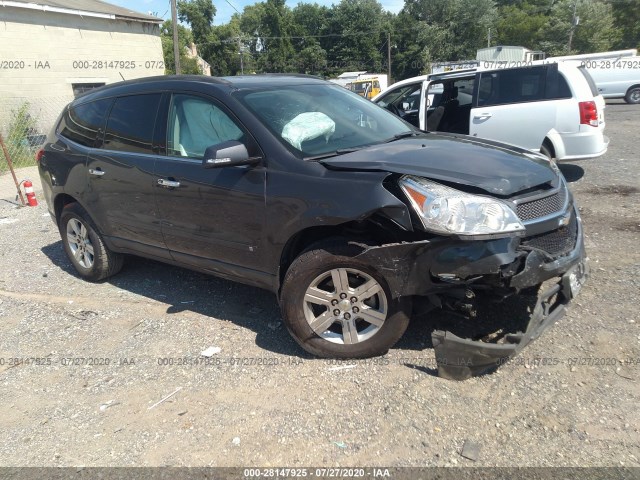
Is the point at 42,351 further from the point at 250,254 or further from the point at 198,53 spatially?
the point at 198,53

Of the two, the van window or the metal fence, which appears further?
the metal fence

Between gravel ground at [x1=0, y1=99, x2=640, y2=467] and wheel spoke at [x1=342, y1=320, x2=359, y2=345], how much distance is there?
17 cm

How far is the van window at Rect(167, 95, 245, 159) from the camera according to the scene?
12.2ft

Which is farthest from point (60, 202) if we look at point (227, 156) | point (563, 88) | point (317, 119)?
point (563, 88)

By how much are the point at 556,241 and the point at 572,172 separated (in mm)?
6004

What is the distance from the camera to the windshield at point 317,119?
354 centimetres

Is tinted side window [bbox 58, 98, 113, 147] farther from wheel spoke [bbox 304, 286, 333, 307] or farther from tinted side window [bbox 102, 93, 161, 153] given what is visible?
wheel spoke [bbox 304, 286, 333, 307]

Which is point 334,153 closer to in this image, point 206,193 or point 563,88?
point 206,193

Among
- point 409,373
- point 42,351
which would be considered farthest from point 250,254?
point 42,351

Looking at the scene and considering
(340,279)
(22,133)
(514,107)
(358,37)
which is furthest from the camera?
(358,37)

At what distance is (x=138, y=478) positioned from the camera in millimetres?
2533

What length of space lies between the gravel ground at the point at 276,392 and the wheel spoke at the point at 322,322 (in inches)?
9.6

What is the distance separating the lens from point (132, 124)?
14.2ft

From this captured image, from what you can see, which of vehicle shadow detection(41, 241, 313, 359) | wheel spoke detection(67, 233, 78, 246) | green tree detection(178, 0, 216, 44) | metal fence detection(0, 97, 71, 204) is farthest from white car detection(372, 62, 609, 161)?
green tree detection(178, 0, 216, 44)
